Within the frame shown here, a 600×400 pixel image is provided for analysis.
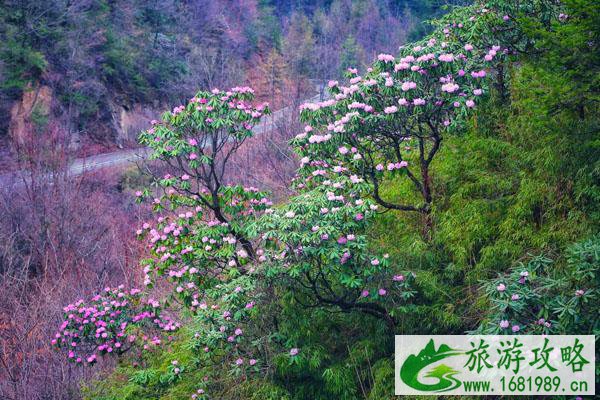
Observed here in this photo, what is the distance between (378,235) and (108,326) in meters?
3.35

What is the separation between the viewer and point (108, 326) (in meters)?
6.89

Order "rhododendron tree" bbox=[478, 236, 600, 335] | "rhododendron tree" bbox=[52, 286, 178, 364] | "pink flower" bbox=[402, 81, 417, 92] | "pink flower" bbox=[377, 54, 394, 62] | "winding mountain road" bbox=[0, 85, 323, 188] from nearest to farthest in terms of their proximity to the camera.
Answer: "rhododendron tree" bbox=[478, 236, 600, 335] < "pink flower" bbox=[402, 81, 417, 92] < "pink flower" bbox=[377, 54, 394, 62] < "rhododendron tree" bbox=[52, 286, 178, 364] < "winding mountain road" bbox=[0, 85, 323, 188]

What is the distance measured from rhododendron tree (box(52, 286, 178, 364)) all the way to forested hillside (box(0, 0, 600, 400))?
2 cm

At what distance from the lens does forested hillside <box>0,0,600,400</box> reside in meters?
4.91

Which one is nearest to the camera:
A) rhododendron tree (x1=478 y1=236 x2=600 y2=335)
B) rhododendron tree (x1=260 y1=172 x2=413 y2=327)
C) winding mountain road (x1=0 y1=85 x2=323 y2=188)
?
rhododendron tree (x1=478 y1=236 x2=600 y2=335)

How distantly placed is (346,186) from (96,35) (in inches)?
741

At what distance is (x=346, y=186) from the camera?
209 inches

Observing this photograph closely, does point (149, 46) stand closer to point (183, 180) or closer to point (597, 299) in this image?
point (183, 180)

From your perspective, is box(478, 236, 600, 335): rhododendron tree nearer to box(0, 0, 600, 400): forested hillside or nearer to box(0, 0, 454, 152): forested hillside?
box(0, 0, 600, 400): forested hillside

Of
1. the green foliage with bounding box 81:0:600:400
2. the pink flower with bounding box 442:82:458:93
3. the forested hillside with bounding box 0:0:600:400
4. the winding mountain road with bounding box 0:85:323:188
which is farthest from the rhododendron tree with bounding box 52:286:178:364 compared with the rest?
the winding mountain road with bounding box 0:85:323:188

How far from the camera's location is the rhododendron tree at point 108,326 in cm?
680

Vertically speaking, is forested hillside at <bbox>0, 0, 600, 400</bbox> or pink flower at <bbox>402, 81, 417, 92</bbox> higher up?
pink flower at <bbox>402, 81, 417, 92</bbox>

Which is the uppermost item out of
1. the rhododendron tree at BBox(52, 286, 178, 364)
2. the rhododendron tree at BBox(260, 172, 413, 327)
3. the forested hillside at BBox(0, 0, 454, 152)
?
the forested hillside at BBox(0, 0, 454, 152)

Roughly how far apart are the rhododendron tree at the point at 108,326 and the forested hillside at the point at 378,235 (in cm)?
2
